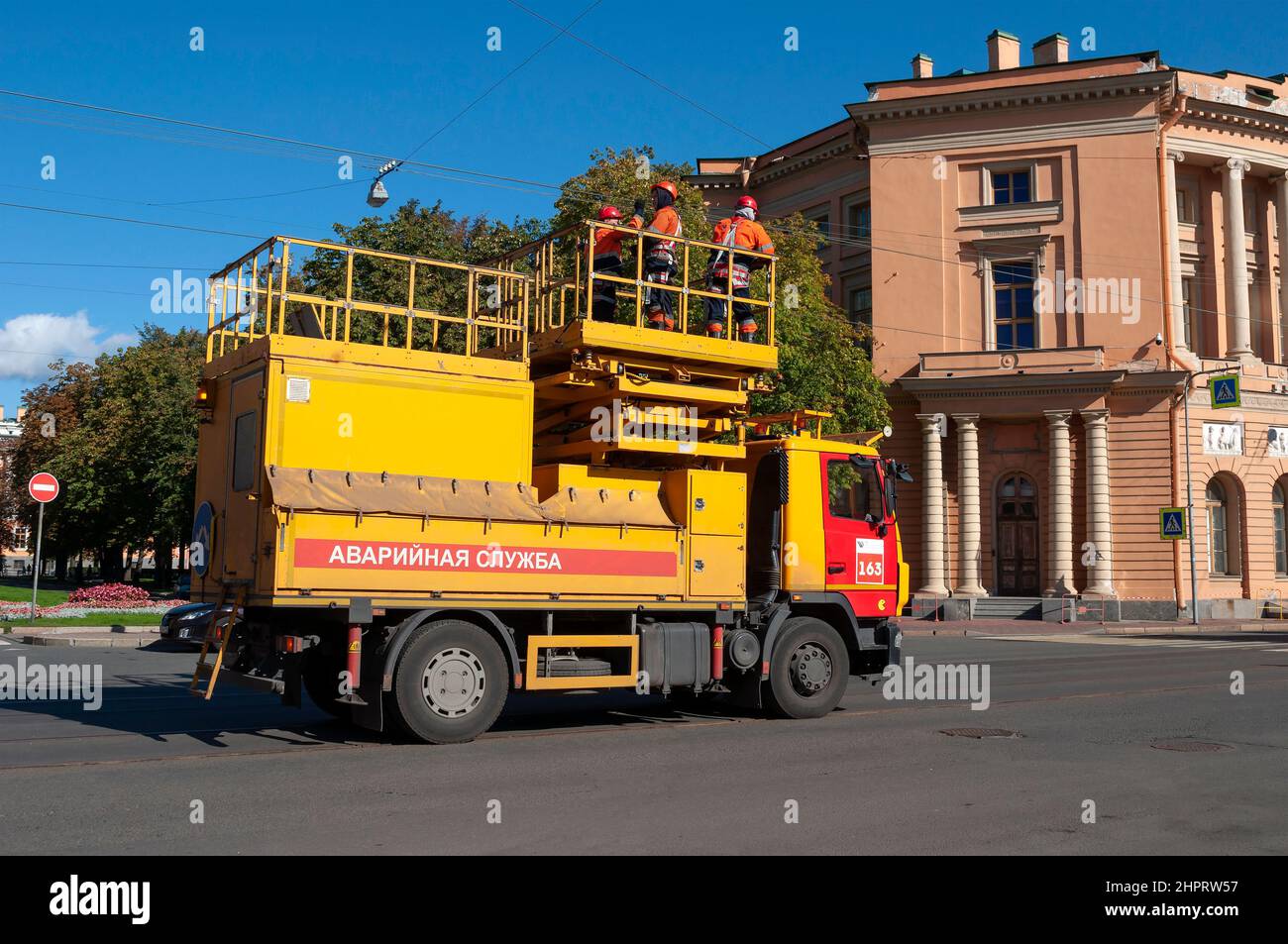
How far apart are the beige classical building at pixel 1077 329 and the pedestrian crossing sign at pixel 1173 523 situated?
257cm

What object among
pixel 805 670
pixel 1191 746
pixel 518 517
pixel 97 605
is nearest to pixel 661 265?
pixel 518 517

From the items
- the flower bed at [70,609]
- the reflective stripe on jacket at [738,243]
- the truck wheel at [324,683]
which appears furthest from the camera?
the flower bed at [70,609]

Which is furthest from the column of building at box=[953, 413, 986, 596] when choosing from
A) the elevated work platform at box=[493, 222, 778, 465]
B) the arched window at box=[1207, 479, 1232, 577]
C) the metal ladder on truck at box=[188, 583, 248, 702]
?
the metal ladder on truck at box=[188, 583, 248, 702]

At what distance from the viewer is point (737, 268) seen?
Result: 12.4 m

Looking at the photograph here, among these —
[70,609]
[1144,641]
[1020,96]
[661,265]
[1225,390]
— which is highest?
[1020,96]

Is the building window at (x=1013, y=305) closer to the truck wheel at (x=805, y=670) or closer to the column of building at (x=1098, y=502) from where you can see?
the column of building at (x=1098, y=502)

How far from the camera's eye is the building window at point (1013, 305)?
38.9 m

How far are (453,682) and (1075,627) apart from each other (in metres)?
28.0

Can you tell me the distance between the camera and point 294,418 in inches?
366

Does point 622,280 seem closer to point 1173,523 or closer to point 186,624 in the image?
point 186,624

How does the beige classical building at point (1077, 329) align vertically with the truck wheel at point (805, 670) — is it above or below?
above

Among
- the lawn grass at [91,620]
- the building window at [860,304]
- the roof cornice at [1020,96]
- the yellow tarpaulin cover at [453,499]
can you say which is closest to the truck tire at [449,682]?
the yellow tarpaulin cover at [453,499]

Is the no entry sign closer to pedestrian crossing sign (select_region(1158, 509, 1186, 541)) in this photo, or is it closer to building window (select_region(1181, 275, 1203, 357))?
pedestrian crossing sign (select_region(1158, 509, 1186, 541))

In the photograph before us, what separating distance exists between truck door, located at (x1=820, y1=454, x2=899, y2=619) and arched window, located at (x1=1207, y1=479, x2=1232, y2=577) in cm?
3017
